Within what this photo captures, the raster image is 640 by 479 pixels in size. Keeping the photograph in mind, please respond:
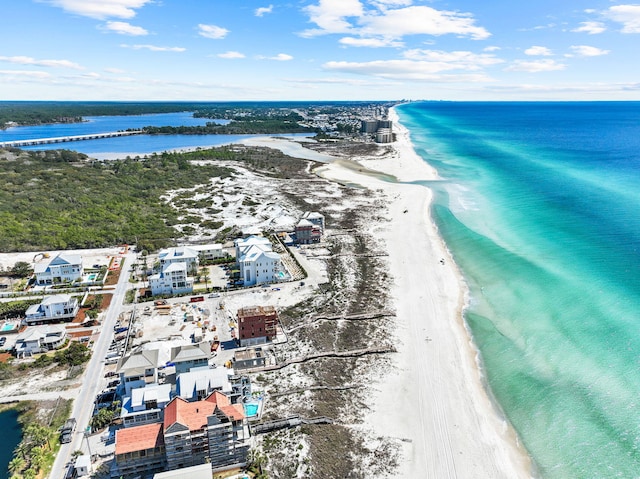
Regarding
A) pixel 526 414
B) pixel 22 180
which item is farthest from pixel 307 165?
pixel 526 414

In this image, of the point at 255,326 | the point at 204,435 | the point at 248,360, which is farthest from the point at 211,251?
the point at 204,435

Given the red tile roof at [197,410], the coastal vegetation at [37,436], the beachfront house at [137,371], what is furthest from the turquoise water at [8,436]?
the red tile roof at [197,410]

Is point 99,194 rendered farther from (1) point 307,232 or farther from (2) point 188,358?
(2) point 188,358

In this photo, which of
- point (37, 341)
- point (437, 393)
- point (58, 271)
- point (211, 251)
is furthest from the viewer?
Answer: point (211, 251)

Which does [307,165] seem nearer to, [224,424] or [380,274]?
[380,274]

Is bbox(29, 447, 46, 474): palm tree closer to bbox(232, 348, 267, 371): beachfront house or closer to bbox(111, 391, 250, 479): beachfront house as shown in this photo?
bbox(111, 391, 250, 479): beachfront house

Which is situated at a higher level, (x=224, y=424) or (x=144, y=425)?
(x=224, y=424)
